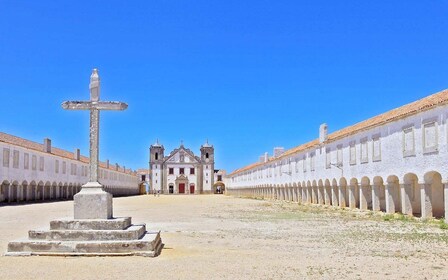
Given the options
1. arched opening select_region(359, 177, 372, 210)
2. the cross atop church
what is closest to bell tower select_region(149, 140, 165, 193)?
arched opening select_region(359, 177, 372, 210)

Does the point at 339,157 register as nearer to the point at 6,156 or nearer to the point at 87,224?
the point at 87,224

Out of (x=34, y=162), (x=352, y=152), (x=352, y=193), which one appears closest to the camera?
(x=352, y=152)

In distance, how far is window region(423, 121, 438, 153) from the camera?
747 inches

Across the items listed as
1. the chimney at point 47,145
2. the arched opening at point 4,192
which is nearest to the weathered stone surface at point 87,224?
the arched opening at point 4,192

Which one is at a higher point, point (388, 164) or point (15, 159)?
point (15, 159)

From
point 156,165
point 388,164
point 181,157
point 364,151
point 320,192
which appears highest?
point 181,157

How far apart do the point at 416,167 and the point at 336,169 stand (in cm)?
1102

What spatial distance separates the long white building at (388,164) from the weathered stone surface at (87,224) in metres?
13.1

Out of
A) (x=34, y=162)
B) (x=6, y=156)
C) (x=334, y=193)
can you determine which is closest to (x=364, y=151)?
(x=334, y=193)

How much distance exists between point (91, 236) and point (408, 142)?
15995 millimetres

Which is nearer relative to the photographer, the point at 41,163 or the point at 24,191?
the point at 24,191

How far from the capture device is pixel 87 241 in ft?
30.1

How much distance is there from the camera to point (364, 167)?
26.0m

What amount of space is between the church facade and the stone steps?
291 ft
